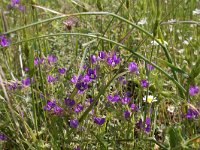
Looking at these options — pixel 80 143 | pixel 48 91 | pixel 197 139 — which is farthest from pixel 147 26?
pixel 197 139

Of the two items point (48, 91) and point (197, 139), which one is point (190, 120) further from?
point (48, 91)

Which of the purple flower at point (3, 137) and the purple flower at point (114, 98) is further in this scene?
the purple flower at point (3, 137)

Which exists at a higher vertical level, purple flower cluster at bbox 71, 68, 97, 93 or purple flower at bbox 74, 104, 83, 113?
purple flower cluster at bbox 71, 68, 97, 93

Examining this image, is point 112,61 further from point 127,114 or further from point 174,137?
point 174,137

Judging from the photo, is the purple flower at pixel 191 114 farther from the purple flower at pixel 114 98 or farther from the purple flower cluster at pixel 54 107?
the purple flower cluster at pixel 54 107

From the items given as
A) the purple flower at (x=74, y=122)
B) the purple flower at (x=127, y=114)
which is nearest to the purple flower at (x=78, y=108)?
the purple flower at (x=74, y=122)

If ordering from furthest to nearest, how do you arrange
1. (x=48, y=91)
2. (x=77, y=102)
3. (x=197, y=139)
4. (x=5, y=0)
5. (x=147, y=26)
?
(x=5, y=0) < (x=147, y=26) < (x=48, y=91) < (x=77, y=102) < (x=197, y=139)

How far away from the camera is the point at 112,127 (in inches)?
52.6

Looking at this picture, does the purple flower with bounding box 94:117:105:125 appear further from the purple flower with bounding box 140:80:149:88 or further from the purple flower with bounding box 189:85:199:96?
the purple flower with bounding box 189:85:199:96

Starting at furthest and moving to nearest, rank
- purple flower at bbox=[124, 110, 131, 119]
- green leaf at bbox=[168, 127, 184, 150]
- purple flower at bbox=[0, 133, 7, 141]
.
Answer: purple flower at bbox=[0, 133, 7, 141] < purple flower at bbox=[124, 110, 131, 119] < green leaf at bbox=[168, 127, 184, 150]

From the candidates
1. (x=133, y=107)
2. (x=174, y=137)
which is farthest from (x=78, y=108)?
(x=174, y=137)

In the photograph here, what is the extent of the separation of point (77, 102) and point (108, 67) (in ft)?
0.50

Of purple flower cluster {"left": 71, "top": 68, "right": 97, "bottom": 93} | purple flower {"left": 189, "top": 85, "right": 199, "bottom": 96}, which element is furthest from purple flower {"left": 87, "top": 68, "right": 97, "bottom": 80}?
purple flower {"left": 189, "top": 85, "right": 199, "bottom": 96}

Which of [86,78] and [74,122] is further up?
[86,78]
